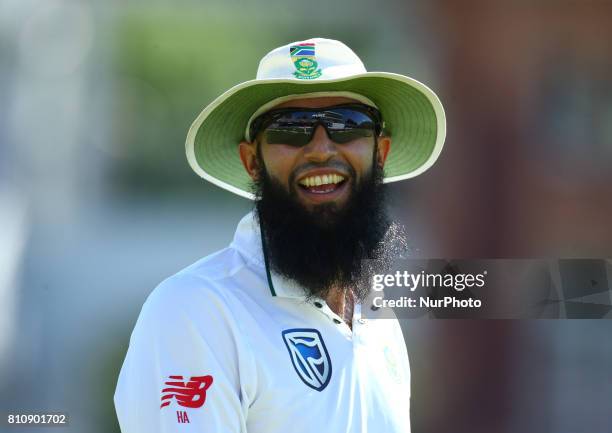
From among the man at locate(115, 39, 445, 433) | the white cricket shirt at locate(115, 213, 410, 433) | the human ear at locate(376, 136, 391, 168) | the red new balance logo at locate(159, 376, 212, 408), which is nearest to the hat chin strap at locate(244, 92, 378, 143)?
the man at locate(115, 39, 445, 433)

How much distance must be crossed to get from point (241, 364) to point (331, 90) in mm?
847

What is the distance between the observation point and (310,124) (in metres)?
2.18

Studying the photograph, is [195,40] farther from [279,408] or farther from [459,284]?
[279,408]

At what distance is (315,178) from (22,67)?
85.9 inches

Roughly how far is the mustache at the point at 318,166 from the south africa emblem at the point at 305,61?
0.22 metres

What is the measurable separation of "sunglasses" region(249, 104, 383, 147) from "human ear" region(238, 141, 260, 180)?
12cm

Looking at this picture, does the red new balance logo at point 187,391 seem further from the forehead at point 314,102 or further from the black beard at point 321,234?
the forehead at point 314,102

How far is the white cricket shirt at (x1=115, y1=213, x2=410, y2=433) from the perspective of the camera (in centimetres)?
176

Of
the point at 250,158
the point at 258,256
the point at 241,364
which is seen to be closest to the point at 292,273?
the point at 258,256

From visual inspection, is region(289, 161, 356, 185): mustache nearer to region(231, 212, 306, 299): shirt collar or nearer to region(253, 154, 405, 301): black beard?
region(253, 154, 405, 301): black beard

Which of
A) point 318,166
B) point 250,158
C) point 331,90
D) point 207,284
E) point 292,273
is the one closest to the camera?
point 207,284

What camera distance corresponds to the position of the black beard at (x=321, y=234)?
214 centimetres

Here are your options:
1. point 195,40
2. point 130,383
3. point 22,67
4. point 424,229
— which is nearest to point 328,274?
point 130,383

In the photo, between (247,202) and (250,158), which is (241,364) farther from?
(247,202)
